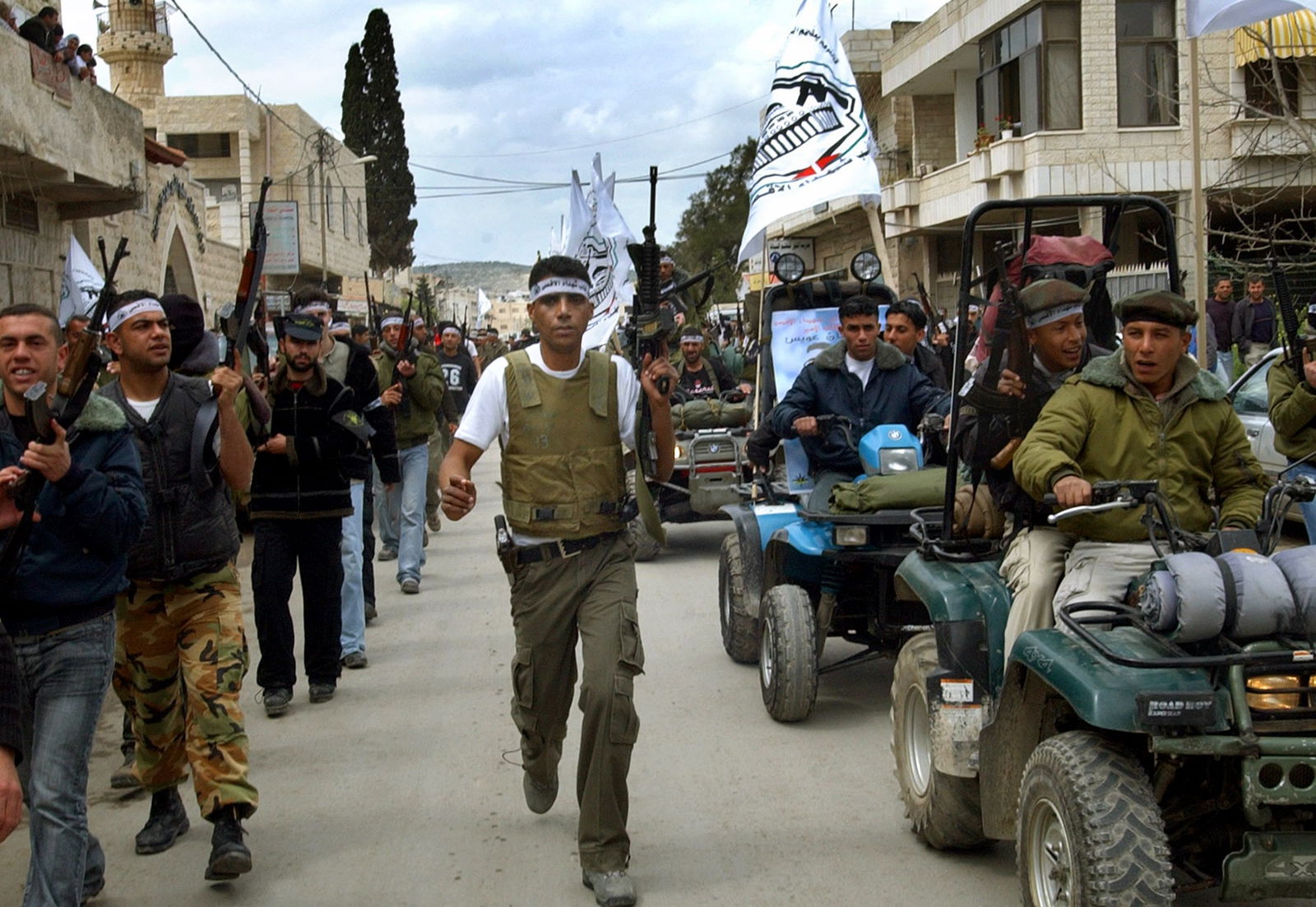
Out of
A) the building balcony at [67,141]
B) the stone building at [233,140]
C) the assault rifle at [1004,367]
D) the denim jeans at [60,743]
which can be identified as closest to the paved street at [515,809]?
the denim jeans at [60,743]

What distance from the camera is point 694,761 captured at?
21.5 feet

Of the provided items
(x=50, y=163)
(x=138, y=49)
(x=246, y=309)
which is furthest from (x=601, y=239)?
(x=138, y=49)

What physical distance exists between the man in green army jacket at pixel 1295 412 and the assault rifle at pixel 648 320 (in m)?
3.21

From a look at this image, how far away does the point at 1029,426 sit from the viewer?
16.4 ft

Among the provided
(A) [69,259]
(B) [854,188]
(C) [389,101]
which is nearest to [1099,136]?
(B) [854,188]

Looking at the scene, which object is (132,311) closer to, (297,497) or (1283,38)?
(297,497)

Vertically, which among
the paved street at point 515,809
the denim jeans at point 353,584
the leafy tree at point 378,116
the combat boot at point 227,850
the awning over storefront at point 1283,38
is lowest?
the paved street at point 515,809

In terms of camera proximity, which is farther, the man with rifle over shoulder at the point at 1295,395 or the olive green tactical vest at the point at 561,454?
the man with rifle over shoulder at the point at 1295,395

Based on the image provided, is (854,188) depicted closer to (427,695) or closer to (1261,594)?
(427,695)

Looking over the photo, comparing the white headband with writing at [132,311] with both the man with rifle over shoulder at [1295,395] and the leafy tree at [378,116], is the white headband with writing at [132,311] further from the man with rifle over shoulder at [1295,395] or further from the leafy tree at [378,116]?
the leafy tree at [378,116]

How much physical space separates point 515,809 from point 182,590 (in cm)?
162

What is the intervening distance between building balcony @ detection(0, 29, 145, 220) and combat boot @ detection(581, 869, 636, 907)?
11.7 meters

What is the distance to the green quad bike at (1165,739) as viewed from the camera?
3578 mm

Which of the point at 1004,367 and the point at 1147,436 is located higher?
the point at 1004,367
